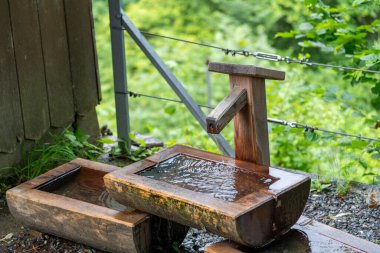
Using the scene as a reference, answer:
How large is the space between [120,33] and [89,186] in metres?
1.10

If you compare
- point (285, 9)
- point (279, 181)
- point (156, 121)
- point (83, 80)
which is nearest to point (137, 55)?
point (156, 121)

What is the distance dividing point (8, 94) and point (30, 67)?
0.72ft

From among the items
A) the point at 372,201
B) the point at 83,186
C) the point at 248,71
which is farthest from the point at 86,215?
the point at 372,201

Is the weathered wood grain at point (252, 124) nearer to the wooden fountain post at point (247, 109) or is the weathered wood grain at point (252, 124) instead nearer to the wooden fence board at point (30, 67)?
the wooden fountain post at point (247, 109)

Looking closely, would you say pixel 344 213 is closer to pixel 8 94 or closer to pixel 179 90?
pixel 179 90

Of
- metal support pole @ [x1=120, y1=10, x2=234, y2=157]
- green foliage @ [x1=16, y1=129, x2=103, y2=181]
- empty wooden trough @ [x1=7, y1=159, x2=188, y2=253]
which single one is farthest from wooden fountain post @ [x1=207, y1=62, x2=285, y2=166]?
green foliage @ [x1=16, y1=129, x2=103, y2=181]

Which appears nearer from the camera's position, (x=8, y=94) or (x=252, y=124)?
(x=252, y=124)

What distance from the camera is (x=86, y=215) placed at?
9.14 ft

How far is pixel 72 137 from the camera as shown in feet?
12.5

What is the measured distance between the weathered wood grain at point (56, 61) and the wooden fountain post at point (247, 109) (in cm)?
127

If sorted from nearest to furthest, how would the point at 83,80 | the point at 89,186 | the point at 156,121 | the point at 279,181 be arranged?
the point at 279,181, the point at 89,186, the point at 83,80, the point at 156,121

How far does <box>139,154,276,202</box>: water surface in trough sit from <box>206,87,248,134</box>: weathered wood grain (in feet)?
0.76

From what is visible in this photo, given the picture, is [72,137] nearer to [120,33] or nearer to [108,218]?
[120,33]

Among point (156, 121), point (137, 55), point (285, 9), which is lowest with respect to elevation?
point (156, 121)
